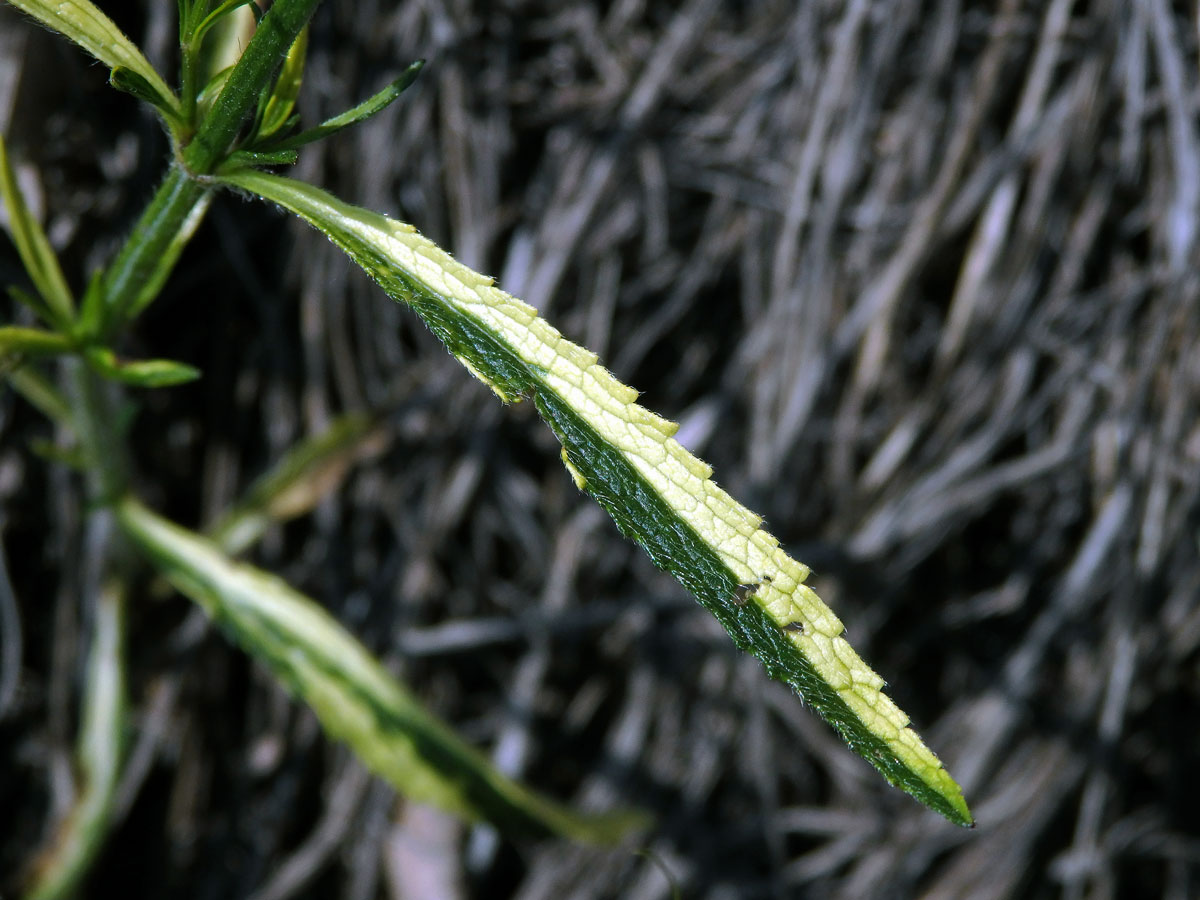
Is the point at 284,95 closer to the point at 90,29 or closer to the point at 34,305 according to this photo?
the point at 90,29

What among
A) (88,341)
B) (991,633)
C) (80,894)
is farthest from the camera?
(991,633)

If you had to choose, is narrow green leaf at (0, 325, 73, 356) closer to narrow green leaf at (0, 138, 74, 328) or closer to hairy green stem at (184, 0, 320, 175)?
narrow green leaf at (0, 138, 74, 328)

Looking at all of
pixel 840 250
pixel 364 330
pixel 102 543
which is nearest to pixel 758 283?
pixel 840 250

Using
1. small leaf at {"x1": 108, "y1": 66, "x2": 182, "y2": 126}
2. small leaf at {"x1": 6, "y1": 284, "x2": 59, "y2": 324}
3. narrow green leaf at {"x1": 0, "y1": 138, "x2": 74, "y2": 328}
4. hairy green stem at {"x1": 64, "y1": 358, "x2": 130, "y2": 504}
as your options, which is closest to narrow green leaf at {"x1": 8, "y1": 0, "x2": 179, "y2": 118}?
small leaf at {"x1": 108, "y1": 66, "x2": 182, "y2": 126}

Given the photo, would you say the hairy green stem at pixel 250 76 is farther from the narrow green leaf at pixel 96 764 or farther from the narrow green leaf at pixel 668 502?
the narrow green leaf at pixel 96 764

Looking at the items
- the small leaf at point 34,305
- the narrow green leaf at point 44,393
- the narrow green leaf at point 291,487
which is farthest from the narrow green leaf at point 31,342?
the narrow green leaf at point 291,487

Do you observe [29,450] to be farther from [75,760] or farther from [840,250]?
[840,250]
